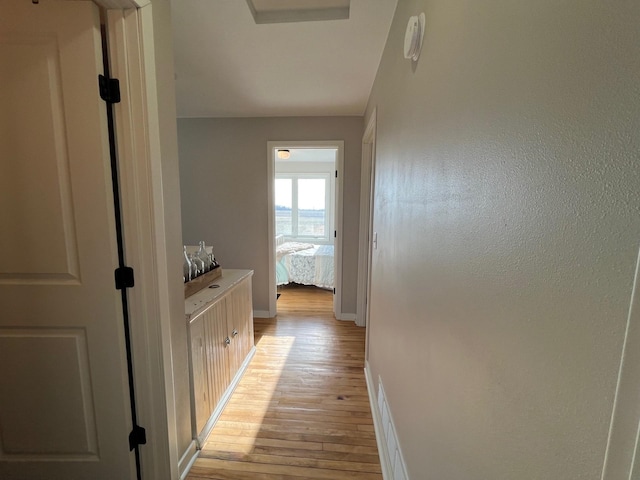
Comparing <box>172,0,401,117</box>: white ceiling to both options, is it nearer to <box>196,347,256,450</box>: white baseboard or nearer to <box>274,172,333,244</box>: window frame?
<box>196,347,256,450</box>: white baseboard

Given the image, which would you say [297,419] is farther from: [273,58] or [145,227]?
[273,58]

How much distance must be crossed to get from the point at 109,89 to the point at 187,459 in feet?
5.92

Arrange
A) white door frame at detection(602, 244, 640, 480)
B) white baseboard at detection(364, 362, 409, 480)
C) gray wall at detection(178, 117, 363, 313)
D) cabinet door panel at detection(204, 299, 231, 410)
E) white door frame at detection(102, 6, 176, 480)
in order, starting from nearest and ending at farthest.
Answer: white door frame at detection(602, 244, 640, 480) < white door frame at detection(102, 6, 176, 480) < white baseboard at detection(364, 362, 409, 480) < cabinet door panel at detection(204, 299, 231, 410) < gray wall at detection(178, 117, 363, 313)

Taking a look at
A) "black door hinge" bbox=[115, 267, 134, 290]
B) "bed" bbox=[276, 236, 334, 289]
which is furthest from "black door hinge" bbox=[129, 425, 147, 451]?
"bed" bbox=[276, 236, 334, 289]

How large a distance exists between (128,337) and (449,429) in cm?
130

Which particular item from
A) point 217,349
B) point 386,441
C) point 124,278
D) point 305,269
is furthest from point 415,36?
point 305,269

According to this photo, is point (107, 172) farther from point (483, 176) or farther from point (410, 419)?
point (410, 419)

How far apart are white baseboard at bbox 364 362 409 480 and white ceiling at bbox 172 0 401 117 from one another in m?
2.10

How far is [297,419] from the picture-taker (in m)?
1.82

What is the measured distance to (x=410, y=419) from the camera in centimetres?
106

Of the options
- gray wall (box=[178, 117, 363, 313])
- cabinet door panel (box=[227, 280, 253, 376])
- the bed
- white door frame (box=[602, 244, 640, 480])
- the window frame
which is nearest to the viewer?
white door frame (box=[602, 244, 640, 480])

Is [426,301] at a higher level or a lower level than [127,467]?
higher

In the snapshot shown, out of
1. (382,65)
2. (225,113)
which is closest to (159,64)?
(382,65)

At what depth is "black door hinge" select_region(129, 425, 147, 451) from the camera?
1281 millimetres
